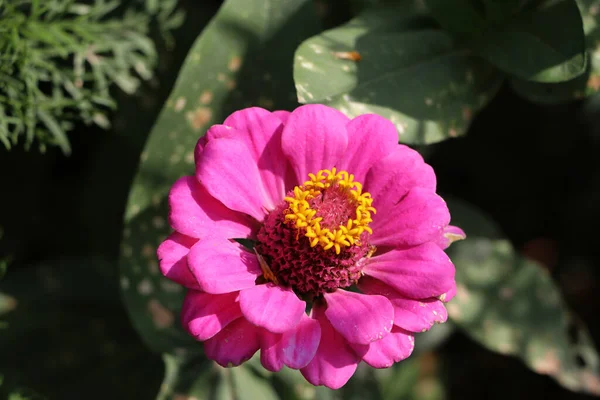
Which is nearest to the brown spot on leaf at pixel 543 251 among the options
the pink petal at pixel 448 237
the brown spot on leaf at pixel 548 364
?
the brown spot on leaf at pixel 548 364

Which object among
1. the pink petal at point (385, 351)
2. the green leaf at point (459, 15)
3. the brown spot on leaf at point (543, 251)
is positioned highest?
the green leaf at point (459, 15)

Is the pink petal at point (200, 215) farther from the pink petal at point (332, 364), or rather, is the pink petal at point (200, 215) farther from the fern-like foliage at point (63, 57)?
the fern-like foliage at point (63, 57)

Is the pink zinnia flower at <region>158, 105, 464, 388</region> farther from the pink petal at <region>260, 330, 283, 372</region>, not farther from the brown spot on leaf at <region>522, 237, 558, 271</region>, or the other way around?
the brown spot on leaf at <region>522, 237, 558, 271</region>

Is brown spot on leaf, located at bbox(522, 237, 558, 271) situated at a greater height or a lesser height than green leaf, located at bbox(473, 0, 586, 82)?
lesser

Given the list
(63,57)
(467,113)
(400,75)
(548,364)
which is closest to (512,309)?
(548,364)

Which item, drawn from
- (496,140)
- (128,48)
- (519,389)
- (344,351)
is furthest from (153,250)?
(519,389)

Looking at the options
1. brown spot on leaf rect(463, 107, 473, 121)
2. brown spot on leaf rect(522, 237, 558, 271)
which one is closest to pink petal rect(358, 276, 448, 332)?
brown spot on leaf rect(463, 107, 473, 121)

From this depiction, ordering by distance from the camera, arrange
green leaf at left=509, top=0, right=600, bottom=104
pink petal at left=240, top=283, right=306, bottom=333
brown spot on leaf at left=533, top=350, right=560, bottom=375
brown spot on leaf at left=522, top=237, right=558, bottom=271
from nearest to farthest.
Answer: pink petal at left=240, top=283, right=306, bottom=333 < green leaf at left=509, top=0, right=600, bottom=104 < brown spot on leaf at left=533, top=350, right=560, bottom=375 < brown spot on leaf at left=522, top=237, right=558, bottom=271
